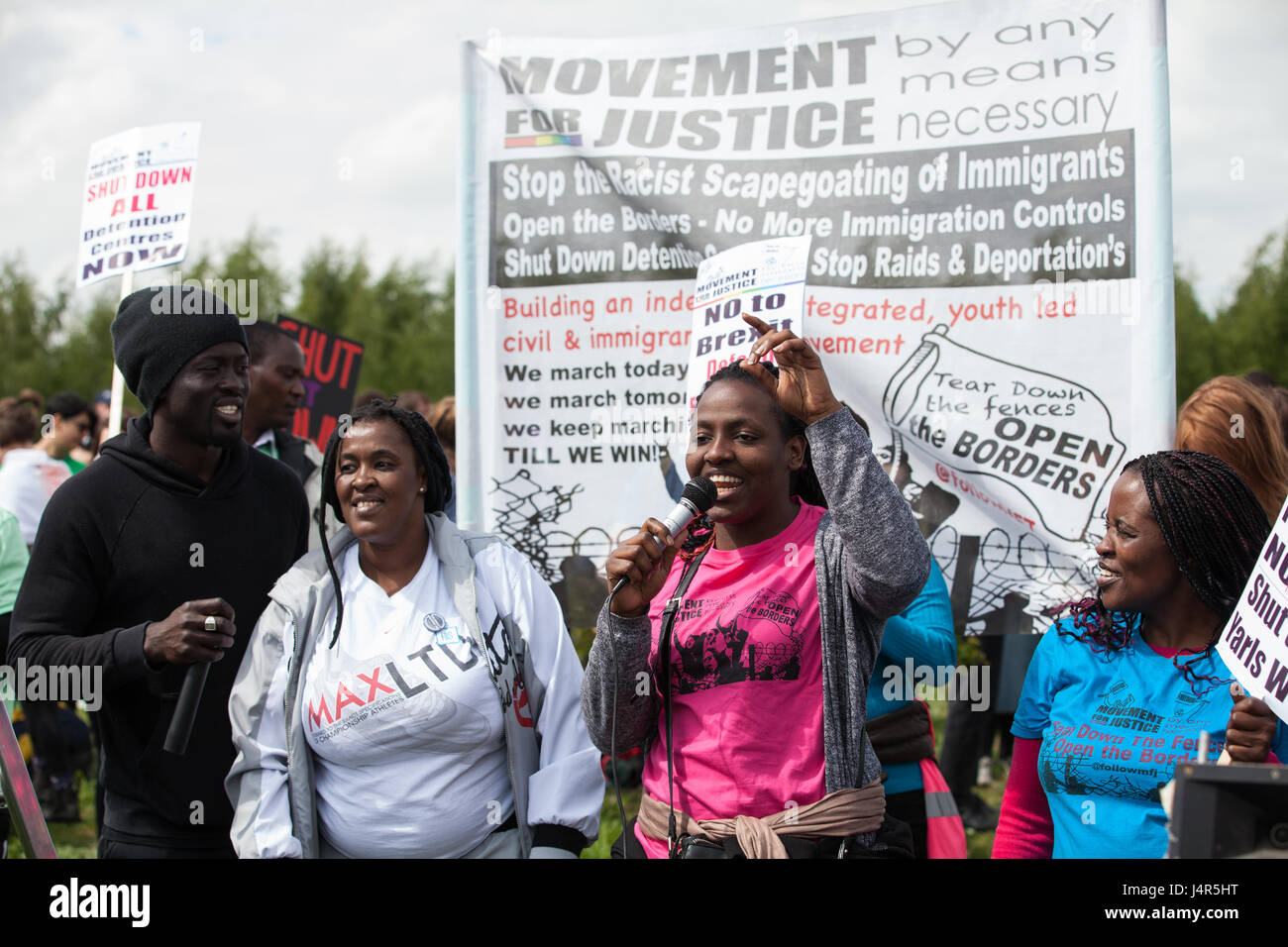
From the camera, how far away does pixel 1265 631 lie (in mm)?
2227

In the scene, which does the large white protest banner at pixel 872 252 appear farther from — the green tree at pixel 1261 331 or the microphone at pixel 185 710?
the green tree at pixel 1261 331

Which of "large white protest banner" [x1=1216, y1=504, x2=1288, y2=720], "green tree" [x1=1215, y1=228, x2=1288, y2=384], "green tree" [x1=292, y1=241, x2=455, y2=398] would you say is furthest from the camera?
"green tree" [x1=292, y1=241, x2=455, y2=398]

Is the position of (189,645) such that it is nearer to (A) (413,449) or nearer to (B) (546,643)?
(A) (413,449)

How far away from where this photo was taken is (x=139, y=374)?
3.28 metres

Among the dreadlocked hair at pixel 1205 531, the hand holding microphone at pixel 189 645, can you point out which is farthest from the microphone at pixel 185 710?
the dreadlocked hair at pixel 1205 531

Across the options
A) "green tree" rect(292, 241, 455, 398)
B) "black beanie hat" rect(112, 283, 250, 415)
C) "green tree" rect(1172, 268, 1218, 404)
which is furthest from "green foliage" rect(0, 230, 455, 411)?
"black beanie hat" rect(112, 283, 250, 415)

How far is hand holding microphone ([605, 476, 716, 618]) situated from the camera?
2.36 metres

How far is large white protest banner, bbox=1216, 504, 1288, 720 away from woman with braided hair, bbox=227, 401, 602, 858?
140 cm

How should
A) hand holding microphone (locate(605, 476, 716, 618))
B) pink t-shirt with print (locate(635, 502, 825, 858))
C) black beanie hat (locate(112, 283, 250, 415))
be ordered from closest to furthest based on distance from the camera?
hand holding microphone (locate(605, 476, 716, 618)) < pink t-shirt with print (locate(635, 502, 825, 858)) < black beanie hat (locate(112, 283, 250, 415))

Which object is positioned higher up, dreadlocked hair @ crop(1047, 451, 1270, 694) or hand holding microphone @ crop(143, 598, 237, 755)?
dreadlocked hair @ crop(1047, 451, 1270, 694)

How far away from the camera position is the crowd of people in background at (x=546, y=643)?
8.15 ft

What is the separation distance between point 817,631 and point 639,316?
2022mm

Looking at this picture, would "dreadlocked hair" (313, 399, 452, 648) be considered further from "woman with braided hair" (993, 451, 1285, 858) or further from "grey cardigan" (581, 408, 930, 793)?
"woman with braided hair" (993, 451, 1285, 858)
